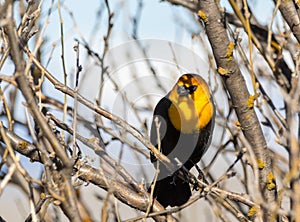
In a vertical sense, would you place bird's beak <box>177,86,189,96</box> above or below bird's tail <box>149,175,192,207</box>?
above

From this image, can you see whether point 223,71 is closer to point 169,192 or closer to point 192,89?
point 192,89

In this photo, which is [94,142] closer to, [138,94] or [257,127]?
[257,127]

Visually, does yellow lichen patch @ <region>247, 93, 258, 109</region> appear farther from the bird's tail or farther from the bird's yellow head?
the bird's tail

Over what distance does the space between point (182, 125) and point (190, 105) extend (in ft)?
0.43

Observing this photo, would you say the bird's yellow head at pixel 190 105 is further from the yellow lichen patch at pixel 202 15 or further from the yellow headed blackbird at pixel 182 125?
the yellow lichen patch at pixel 202 15

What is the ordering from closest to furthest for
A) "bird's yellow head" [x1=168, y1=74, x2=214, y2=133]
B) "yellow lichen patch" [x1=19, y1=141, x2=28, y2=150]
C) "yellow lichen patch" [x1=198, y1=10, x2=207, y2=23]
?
"yellow lichen patch" [x1=19, y1=141, x2=28, y2=150] → "yellow lichen patch" [x1=198, y1=10, x2=207, y2=23] → "bird's yellow head" [x1=168, y1=74, x2=214, y2=133]

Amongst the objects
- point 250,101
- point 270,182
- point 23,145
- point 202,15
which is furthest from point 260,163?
point 23,145

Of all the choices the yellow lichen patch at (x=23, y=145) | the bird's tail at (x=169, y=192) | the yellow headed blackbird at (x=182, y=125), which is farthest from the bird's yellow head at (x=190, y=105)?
the yellow lichen patch at (x=23, y=145)

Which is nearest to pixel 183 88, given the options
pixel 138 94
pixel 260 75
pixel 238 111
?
pixel 138 94

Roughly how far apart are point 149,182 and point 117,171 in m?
0.76

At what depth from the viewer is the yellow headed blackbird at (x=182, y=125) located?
10.9 feet

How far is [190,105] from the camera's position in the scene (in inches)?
133

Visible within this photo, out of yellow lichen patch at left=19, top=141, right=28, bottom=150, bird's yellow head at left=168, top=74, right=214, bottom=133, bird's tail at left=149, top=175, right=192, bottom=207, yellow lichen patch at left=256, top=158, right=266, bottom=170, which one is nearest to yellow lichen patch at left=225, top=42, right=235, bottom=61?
yellow lichen patch at left=256, top=158, right=266, bottom=170

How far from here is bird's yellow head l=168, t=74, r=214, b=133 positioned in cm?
333
